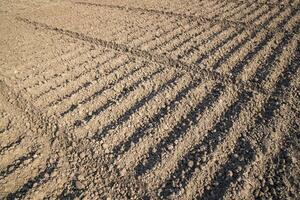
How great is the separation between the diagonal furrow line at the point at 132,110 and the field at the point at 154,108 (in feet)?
0.04

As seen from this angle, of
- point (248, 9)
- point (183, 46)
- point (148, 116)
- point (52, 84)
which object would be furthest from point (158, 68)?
point (248, 9)

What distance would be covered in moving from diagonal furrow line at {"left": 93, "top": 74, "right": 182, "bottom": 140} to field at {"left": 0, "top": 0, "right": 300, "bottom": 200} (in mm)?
13

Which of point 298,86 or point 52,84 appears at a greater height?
point 298,86

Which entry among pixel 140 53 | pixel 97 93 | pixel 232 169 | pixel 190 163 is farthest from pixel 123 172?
pixel 140 53

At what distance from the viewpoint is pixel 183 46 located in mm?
4070

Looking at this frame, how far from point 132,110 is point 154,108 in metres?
0.25

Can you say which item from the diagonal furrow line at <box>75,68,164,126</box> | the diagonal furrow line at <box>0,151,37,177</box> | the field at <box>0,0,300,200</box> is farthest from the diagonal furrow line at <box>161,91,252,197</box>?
the diagonal furrow line at <box>0,151,37,177</box>

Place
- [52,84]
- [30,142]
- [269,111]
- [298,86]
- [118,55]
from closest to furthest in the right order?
[30,142] → [269,111] → [298,86] → [52,84] → [118,55]

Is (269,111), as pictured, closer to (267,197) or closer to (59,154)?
(267,197)

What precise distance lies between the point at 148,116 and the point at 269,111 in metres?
1.28

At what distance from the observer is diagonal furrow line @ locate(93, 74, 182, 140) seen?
2.69 m

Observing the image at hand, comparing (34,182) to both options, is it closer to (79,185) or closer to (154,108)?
(79,185)

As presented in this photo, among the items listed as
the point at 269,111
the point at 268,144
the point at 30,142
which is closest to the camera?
the point at 268,144

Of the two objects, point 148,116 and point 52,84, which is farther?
point 52,84
